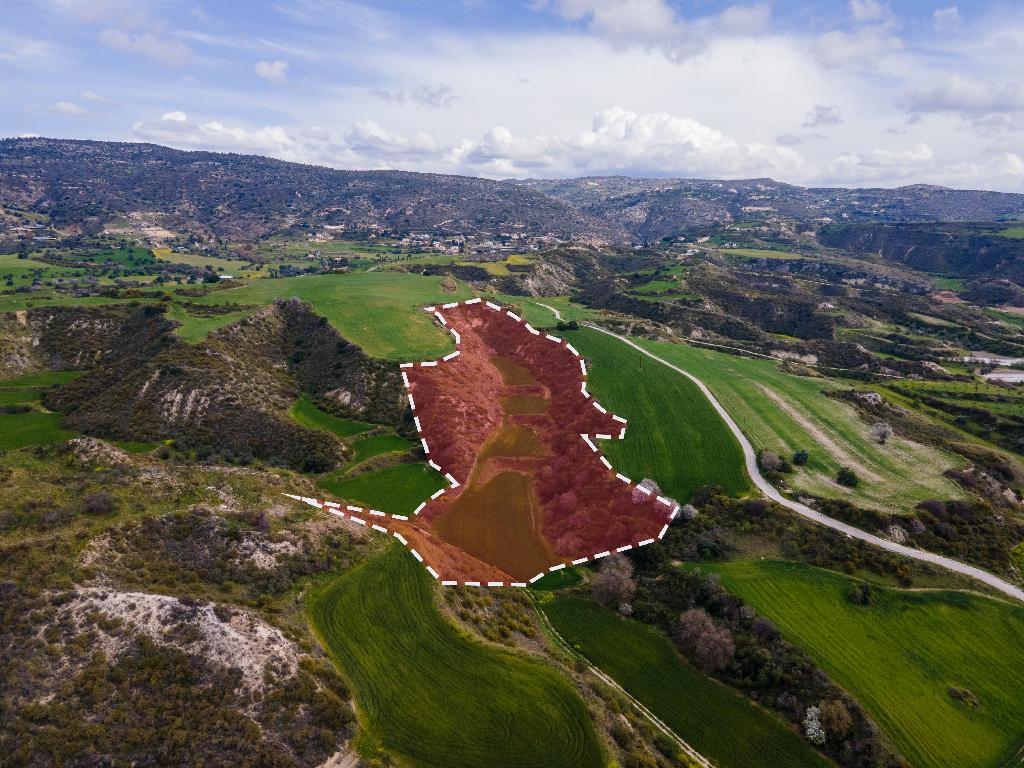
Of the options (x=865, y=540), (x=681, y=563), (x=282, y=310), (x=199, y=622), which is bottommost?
(x=681, y=563)

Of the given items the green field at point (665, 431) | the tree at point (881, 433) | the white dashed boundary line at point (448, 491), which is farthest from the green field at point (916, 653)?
the tree at point (881, 433)

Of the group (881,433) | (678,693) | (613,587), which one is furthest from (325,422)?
(881,433)

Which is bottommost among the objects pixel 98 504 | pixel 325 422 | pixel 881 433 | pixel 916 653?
pixel 916 653

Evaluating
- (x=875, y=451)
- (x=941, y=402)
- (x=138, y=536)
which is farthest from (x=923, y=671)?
(x=941, y=402)

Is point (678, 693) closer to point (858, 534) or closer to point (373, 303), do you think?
point (858, 534)

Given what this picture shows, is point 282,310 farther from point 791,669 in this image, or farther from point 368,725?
point 791,669


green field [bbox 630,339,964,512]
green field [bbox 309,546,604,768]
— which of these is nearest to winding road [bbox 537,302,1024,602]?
green field [bbox 630,339,964,512]

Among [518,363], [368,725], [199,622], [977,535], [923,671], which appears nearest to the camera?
[368,725]
